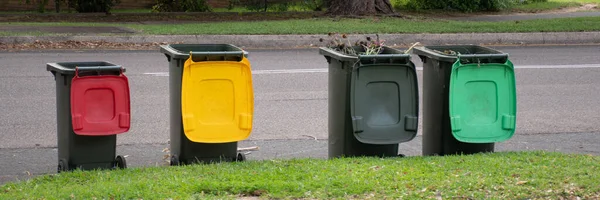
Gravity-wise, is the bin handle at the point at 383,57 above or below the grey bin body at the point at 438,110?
above

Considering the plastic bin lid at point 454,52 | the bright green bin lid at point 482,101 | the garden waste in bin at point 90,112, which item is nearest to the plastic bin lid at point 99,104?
the garden waste in bin at point 90,112

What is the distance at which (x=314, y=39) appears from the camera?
15.0 m

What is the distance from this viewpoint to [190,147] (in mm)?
6172

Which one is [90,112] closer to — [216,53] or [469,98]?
[216,53]

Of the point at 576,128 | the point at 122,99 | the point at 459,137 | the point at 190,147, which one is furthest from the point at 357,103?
the point at 576,128

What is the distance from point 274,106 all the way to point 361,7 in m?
10.4

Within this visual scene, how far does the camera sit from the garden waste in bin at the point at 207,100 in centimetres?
595

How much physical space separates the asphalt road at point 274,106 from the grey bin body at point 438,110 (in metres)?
0.85

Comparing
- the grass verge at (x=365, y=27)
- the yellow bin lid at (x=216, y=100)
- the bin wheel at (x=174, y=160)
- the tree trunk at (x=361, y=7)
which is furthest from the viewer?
the tree trunk at (x=361, y=7)

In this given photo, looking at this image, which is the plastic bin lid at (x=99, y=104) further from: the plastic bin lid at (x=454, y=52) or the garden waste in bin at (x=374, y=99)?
the plastic bin lid at (x=454, y=52)

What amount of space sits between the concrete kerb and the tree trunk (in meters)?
3.99

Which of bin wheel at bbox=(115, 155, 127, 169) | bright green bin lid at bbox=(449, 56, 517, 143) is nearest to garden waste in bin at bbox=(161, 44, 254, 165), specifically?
bin wheel at bbox=(115, 155, 127, 169)

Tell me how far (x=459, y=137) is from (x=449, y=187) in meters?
0.94

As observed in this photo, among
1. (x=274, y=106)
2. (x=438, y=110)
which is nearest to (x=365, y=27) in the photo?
(x=274, y=106)
